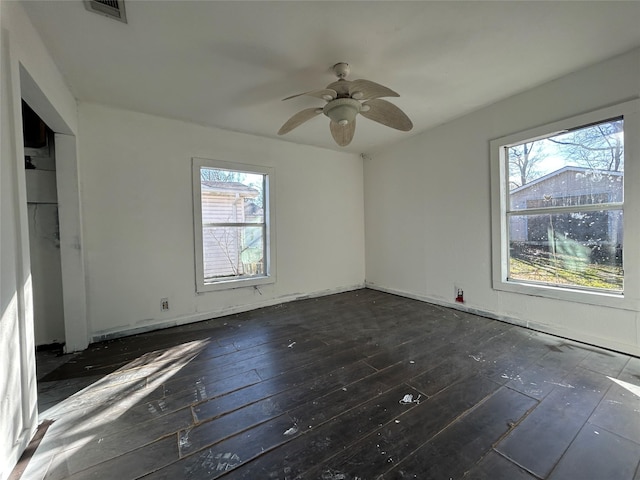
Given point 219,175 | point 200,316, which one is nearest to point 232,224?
point 219,175

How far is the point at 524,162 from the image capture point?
9.14ft

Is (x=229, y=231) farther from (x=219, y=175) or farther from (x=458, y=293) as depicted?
(x=458, y=293)

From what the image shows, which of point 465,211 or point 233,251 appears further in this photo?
point 233,251

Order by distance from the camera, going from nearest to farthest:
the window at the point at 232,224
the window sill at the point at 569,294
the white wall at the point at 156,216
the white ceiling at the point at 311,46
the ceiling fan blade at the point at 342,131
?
the white ceiling at the point at 311,46 < the window sill at the point at 569,294 < the ceiling fan blade at the point at 342,131 < the white wall at the point at 156,216 < the window at the point at 232,224

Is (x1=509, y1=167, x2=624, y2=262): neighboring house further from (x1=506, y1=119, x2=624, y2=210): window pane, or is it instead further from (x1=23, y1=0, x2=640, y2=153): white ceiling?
(x1=23, y1=0, x2=640, y2=153): white ceiling

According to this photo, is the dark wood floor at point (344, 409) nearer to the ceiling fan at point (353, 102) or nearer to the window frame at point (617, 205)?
the window frame at point (617, 205)

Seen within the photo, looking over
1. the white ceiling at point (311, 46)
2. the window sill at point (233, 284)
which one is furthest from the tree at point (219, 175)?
the window sill at point (233, 284)

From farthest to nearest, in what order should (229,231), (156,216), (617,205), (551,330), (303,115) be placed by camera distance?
1. (229,231)
2. (156,216)
3. (551,330)
4. (303,115)
5. (617,205)

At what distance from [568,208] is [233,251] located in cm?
369

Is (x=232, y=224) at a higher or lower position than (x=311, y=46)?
lower

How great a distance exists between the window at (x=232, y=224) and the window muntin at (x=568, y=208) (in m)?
2.98

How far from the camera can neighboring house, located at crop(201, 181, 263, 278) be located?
3.32 m

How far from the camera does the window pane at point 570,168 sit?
7.27 ft

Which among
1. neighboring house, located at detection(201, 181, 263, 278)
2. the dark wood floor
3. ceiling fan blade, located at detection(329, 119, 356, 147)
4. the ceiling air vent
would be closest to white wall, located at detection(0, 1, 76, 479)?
the dark wood floor
